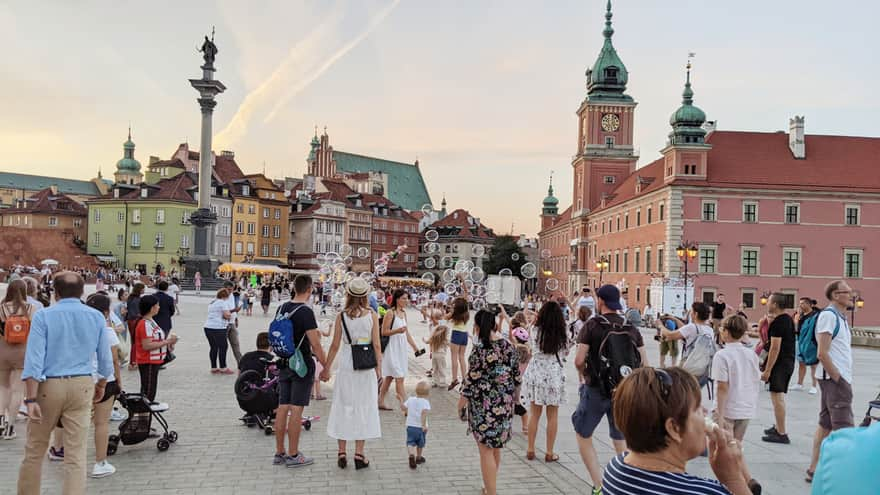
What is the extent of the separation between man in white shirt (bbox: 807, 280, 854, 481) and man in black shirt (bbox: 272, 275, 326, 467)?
5165 mm

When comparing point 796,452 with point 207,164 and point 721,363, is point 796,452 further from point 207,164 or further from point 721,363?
point 207,164

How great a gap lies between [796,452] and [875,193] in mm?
53491

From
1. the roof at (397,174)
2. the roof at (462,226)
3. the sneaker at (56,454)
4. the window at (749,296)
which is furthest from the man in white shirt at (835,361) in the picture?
the roof at (397,174)

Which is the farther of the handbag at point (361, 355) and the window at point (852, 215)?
the window at point (852, 215)

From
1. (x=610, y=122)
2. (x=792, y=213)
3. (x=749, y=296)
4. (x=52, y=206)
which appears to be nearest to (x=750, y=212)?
(x=792, y=213)

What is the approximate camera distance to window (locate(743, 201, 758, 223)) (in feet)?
173

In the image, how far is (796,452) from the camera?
8438mm

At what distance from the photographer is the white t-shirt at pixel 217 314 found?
1325 cm

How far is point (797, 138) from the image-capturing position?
5569cm

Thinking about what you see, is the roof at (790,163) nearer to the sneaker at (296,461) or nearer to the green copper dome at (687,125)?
the green copper dome at (687,125)

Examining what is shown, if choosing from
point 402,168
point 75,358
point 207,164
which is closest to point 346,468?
point 75,358

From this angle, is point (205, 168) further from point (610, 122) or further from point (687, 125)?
point (610, 122)

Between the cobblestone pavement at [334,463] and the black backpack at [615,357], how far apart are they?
128 centimetres

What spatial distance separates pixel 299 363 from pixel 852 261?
186 ft
